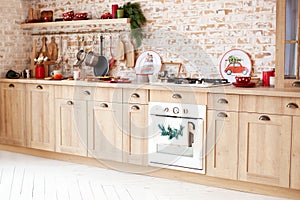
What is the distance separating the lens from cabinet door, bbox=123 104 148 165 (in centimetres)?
466

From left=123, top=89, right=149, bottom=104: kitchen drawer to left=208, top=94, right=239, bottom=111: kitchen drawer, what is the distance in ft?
2.38

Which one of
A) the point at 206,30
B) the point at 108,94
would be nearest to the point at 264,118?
the point at 206,30

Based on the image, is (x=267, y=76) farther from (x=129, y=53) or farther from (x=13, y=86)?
(x=13, y=86)

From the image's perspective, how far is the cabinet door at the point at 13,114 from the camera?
5.62 meters

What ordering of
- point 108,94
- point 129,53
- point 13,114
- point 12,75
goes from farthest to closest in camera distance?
1. point 12,75
2. point 13,114
3. point 129,53
4. point 108,94

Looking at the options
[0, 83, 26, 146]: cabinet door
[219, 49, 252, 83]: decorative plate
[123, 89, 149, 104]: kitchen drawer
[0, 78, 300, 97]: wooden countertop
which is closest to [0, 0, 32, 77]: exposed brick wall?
[0, 83, 26, 146]: cabinet door

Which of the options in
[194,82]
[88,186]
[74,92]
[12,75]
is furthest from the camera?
[12,75]

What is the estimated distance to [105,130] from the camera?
4.93 meters

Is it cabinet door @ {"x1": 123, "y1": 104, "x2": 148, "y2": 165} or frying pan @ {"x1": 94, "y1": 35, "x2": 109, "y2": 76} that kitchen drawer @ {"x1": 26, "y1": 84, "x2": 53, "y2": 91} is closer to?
frying pan @ {"x1": 94, "y1": 35, "x2": 109, "y2": 76}

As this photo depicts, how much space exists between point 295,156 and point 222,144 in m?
0.68

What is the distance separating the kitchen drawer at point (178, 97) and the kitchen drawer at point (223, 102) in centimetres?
7

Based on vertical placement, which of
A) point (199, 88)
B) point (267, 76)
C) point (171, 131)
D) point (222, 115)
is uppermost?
point (267, 76)

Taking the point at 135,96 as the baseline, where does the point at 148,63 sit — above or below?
above

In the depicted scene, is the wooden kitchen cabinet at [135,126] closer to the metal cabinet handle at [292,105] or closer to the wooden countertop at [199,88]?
the wooden countertop at [199,88]
